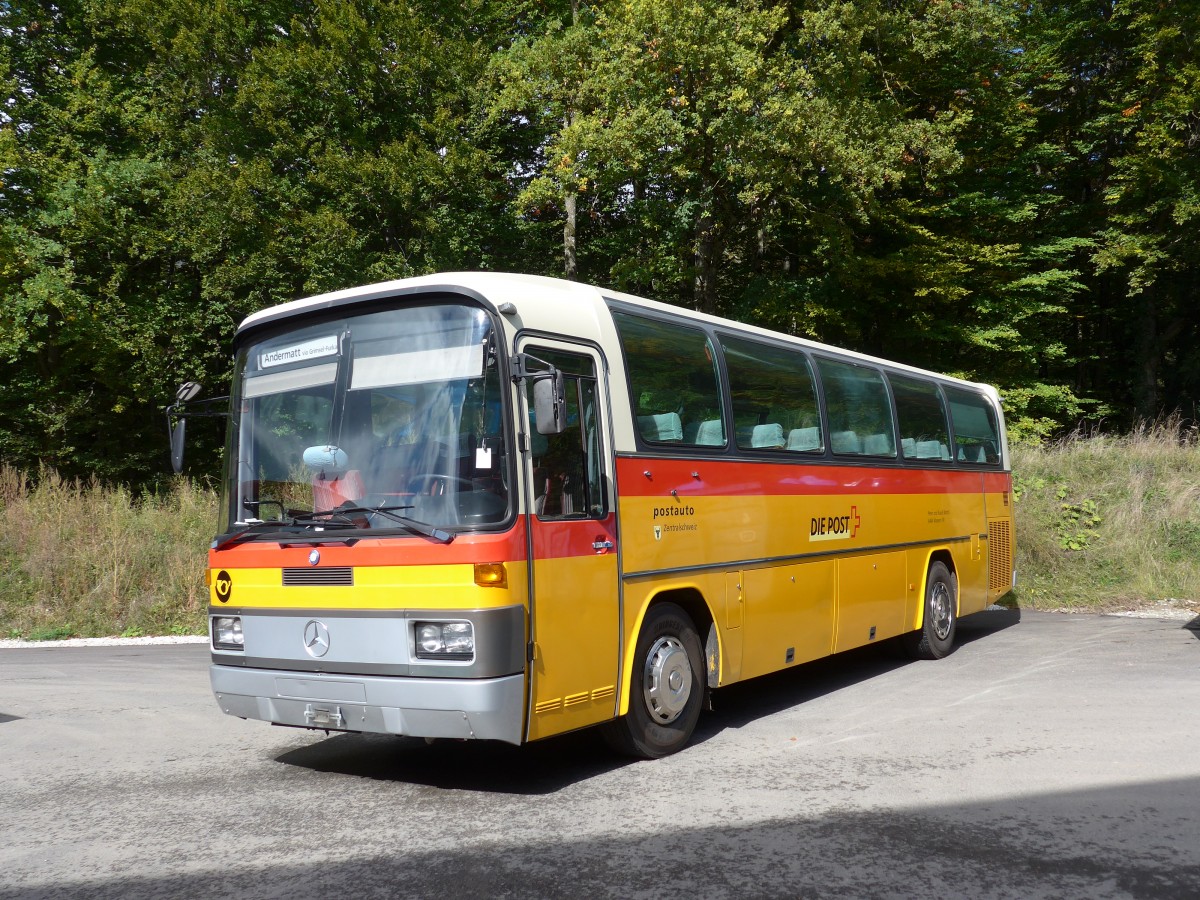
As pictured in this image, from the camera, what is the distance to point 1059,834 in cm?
517

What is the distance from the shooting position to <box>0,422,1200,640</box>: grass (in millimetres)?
14992

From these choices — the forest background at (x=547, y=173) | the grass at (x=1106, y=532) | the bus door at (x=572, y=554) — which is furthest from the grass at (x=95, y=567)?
the grass at (x=1106, y=532)

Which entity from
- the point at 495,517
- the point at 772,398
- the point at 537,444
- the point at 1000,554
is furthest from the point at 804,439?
the point at 1000,554

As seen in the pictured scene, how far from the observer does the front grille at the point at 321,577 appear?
5.98 meters

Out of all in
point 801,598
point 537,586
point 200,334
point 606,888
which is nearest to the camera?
point 606,888

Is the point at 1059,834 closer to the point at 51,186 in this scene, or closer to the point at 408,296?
the point at 408,296

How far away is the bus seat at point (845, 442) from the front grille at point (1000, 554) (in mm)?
4368

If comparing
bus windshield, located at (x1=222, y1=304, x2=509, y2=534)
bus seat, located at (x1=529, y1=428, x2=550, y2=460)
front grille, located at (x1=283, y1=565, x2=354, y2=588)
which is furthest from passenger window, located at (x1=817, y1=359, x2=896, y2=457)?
front grille, located at (x1=283, y1=565, x2=354, y2=588)

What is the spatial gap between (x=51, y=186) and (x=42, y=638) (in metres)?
13.3

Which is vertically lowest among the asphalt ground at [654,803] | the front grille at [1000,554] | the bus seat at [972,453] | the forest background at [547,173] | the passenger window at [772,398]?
the asphalt ground at [654,803]

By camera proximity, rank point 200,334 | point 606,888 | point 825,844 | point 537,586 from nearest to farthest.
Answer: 1. point 606,888
2. point 825,844
3. point 537,586
4. point 200,334

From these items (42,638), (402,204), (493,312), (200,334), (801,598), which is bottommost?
(42,638)

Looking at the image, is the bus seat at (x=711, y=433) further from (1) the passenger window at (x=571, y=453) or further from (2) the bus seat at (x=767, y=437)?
(1) the passenger window at (x=571, y=453)

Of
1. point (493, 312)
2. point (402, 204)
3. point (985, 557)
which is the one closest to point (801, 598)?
point (493, 312)
